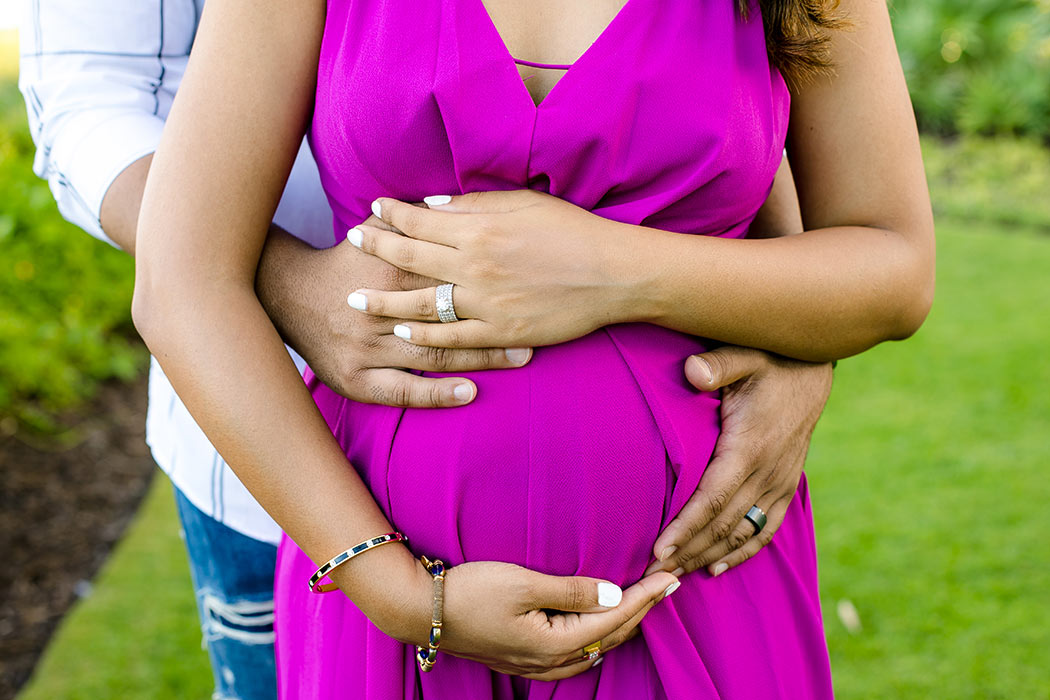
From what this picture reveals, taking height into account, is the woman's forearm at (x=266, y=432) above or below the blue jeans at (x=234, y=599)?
above

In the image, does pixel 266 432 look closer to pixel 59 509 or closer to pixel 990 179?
pixel 59 509

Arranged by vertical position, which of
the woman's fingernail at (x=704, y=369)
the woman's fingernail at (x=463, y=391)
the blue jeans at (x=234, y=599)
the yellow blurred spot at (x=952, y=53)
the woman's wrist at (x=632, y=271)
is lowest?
the blue jeans at (x=234, y=599)

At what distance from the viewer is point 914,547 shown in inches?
161

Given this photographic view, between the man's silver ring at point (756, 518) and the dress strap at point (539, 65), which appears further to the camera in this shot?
the man's silver ring at point (756, 518)

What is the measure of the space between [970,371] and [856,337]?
4447 millimetres

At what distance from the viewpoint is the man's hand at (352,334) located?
4.40 ft

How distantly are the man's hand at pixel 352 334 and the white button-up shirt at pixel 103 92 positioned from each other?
0.32 m

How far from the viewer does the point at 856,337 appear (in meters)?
1.49

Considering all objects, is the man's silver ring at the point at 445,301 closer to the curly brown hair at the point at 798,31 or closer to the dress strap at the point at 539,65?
the dress strap at the point at 539,65

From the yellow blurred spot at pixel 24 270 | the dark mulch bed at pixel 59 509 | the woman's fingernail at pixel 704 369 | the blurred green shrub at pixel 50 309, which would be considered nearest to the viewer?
the woman's fingernail at pixel 704 369

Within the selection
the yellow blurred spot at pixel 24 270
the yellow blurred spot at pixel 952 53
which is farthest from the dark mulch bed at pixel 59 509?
the yellow blurred spot at pixel 952 53

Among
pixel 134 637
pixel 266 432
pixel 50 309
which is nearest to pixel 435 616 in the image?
pixel 266 432

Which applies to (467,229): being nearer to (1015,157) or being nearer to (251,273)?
Result: (251,273)

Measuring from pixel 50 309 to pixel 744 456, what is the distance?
465 cm
